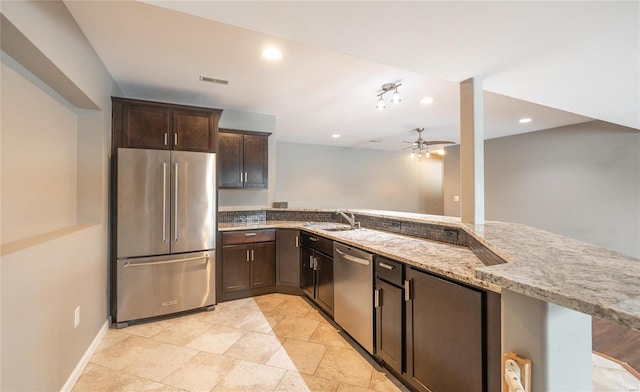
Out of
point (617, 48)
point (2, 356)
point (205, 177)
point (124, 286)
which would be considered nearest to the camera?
point (2, 356)

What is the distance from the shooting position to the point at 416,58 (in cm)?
197

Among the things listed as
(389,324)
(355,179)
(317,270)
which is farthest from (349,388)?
(355,179)

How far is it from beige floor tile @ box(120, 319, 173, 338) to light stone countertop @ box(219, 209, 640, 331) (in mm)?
2170

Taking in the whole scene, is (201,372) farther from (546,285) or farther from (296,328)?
(546,285)

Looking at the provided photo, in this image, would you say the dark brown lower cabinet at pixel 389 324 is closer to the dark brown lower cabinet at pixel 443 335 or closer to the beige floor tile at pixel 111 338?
the dark brown lower cabinet at pixel 443 335

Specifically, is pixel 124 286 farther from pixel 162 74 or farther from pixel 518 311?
pixel 518 311

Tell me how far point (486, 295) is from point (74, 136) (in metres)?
3.18

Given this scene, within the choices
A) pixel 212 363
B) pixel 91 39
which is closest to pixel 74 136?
pixel 91 39

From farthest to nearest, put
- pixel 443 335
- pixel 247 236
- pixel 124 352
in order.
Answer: pixel 247 236 → pixel 124 352 → pixel 443 335

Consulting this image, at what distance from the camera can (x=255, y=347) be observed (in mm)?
2287

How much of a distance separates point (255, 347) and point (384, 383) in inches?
43.2

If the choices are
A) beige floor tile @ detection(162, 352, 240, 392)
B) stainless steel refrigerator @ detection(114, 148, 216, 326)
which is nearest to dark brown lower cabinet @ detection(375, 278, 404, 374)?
beige floor tile @ detection(162, 352, 240, 392)

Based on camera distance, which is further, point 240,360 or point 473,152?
point 473,152

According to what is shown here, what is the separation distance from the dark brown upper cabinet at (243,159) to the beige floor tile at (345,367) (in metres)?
2.45
